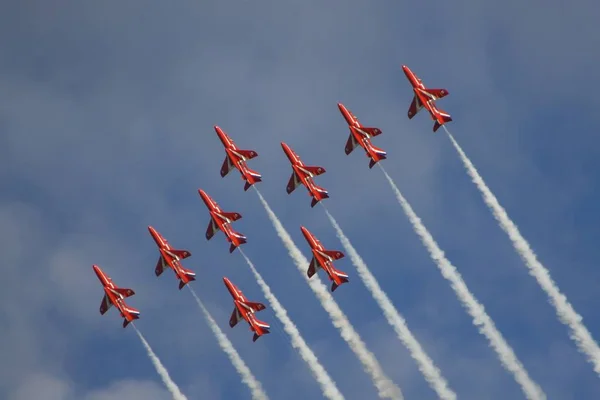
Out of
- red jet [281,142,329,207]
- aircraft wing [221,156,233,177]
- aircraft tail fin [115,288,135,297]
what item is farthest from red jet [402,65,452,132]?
aircraft tail fin [115,288,135,297]

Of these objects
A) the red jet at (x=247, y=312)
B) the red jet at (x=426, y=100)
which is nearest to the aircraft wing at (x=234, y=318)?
the red jet at (x=247, y=312)

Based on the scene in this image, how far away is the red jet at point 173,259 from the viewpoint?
165 meters

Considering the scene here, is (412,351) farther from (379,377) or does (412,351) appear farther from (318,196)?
(318,196)

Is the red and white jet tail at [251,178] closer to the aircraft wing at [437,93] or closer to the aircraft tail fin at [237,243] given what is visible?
the aircraft tail fin at [237,243]

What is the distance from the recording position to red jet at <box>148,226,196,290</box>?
165 m

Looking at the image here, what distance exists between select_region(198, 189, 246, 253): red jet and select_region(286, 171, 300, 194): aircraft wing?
742cm

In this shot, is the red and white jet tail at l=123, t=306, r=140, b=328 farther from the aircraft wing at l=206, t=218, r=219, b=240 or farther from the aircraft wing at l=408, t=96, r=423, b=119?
the aircraft wing at l=408, t=96, r=423, b=119

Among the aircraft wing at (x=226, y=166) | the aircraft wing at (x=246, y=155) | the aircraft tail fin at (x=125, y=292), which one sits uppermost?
the aircraft wing at (x=226, y=166)

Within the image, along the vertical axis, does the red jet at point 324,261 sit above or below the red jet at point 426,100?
below

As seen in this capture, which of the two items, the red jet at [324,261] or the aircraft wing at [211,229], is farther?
the aircraft wing at [211,229]

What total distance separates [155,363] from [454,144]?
156 feet

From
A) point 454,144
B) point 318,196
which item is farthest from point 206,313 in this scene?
point 454,144

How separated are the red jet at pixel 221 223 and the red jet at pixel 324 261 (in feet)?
31.2

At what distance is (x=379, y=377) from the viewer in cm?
14838
